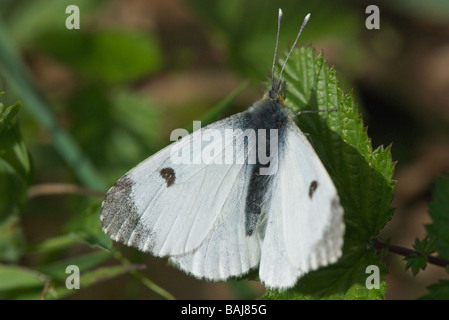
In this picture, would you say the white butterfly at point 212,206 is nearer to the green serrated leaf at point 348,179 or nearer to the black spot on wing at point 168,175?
the black spot on wing at point 168,175

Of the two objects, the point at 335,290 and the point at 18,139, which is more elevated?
the point at 18,139

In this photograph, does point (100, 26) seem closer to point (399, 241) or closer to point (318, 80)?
point (318, 80)

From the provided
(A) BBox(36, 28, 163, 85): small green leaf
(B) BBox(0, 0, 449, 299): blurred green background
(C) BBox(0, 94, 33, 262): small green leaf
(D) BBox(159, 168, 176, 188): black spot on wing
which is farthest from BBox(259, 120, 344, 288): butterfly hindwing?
(A) BBox(36, 28, 163, 85): small green leaf

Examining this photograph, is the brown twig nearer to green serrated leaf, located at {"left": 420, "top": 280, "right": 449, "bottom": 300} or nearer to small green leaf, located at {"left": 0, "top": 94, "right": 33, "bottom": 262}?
small green leaf, located at {"left": 0, "top": 94, "right": 33, "bottom": 262}

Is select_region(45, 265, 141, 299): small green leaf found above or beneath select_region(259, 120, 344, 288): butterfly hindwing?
beneath

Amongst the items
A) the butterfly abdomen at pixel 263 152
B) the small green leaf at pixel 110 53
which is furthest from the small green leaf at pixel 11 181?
the small green leaf at pixel 110 53

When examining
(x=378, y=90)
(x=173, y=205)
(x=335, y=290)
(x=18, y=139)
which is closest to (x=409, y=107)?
(x=378, y=90)

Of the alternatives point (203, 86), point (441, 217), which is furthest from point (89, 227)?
point (203, 86)
